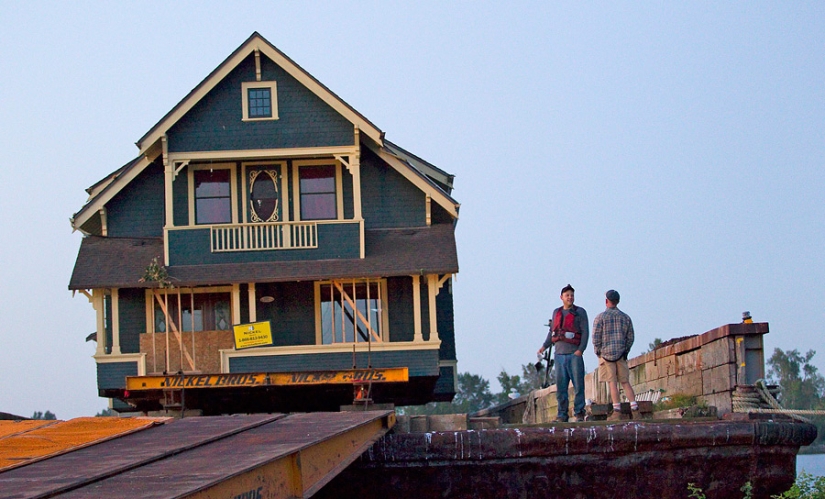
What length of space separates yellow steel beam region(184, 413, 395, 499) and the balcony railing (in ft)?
37.4

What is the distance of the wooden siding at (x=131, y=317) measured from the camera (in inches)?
951

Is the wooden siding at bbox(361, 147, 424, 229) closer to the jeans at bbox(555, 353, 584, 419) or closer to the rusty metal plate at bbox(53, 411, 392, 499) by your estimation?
the jeans at bbox(555, 353, 584, 419)

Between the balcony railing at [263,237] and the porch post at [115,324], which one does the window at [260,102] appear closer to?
the balcony railing at [263,237]

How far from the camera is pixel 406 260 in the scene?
23.3 meters

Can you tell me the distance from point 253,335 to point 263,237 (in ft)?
6.87

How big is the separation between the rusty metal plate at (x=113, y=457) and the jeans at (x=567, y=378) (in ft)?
16.9

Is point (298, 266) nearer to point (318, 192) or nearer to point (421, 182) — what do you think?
point (318, 192)

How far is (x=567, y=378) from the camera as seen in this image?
1719 cm

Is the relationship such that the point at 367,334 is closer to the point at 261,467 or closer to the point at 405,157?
the point at 405,157

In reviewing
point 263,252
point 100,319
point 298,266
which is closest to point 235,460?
point 298,266

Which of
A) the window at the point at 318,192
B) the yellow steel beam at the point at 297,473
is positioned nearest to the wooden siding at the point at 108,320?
the window at the point at 318,192

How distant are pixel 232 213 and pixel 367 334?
388cm

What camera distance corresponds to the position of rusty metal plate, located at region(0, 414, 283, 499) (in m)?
8.21

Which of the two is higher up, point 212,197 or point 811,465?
point 212,197
